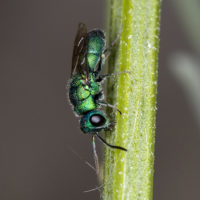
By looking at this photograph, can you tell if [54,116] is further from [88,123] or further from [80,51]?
[88,123]

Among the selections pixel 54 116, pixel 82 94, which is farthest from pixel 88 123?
pixel 54 116

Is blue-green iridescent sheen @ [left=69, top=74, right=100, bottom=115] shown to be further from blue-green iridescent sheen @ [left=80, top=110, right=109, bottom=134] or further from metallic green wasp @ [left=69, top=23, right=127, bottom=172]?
blue-green iridescent sheen @ [left=80, top=110, right=109, bottom=134]

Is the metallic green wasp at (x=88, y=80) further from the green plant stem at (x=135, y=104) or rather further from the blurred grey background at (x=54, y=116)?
the blurred grey background at (x=54, y=116)

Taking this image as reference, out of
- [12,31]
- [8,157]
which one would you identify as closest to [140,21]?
[8,157]

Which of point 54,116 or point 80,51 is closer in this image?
point 80,51

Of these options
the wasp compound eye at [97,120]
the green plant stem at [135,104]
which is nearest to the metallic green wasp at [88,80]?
the wasp compound eye at [97,120]

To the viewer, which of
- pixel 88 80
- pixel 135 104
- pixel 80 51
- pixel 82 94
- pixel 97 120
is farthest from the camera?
pixel 80 51

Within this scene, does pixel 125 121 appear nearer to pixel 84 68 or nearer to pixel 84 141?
pixel 84 68
